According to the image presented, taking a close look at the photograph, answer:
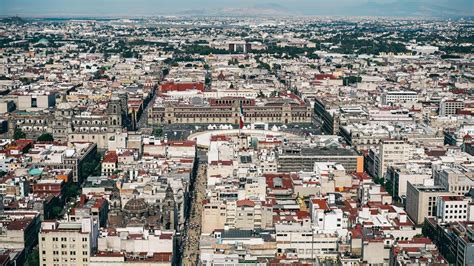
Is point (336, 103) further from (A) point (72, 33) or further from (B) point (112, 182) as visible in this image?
(A) point (72, 33)

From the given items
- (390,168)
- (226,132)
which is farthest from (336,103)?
(390,168)

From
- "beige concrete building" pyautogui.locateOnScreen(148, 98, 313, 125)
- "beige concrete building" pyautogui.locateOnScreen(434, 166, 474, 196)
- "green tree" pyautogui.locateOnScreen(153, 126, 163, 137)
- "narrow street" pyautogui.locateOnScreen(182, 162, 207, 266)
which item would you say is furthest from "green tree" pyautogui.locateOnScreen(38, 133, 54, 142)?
"beige concrete building" pyautogui.locateOnScreen(434, 166, 474, 196)

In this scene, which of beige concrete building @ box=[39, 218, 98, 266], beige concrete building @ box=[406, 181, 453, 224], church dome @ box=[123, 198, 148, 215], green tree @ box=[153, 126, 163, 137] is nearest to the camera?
beige concrete building @ box=[39, 218, 98, 266]

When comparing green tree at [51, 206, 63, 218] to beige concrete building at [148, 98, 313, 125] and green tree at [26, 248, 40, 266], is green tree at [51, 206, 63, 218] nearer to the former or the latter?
green tree at [26, 248, 40, 266]

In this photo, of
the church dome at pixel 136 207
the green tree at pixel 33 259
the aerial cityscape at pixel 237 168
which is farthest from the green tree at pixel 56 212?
the church dome at pixel 136 207

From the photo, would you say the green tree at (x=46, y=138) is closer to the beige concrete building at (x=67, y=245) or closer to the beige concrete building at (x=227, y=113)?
the beige concrete building at (x=227, y=113)

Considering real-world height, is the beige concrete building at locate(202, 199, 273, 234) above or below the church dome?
below
